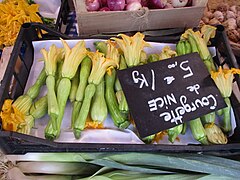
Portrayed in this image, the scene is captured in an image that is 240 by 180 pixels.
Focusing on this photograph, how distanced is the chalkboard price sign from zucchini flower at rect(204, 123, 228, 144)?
0.08 meters

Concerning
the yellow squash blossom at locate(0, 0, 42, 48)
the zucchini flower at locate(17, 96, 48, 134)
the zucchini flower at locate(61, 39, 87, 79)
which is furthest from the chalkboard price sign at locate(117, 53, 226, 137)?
the yellow squash blossom at locate(0, 0, 42, 48)

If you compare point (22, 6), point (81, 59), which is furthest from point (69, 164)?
point (22, 6)

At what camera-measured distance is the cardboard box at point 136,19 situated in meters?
1.30

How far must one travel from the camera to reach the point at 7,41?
144 centimetres

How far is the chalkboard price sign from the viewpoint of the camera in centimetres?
95

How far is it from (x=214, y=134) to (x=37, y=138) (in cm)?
57

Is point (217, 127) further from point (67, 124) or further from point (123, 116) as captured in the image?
point (67, 124)

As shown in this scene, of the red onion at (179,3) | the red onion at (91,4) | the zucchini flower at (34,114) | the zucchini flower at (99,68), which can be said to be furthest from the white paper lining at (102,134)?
the red onion at (179,3)

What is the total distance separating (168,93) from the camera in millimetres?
1005

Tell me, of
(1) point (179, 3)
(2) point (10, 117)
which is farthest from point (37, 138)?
(1) point (179, 3)

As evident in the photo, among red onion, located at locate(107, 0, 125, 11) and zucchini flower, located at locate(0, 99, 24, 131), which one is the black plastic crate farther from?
red onion, located at locate(107, 0, 125, 11)

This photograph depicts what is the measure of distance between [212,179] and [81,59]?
1.98 ft

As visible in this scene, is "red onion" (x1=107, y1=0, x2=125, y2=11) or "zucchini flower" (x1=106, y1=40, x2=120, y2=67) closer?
"zucchini flower" (x1=106, y1=40, x2=120, y2=67)

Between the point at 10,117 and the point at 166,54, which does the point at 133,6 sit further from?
the point at 10,117
